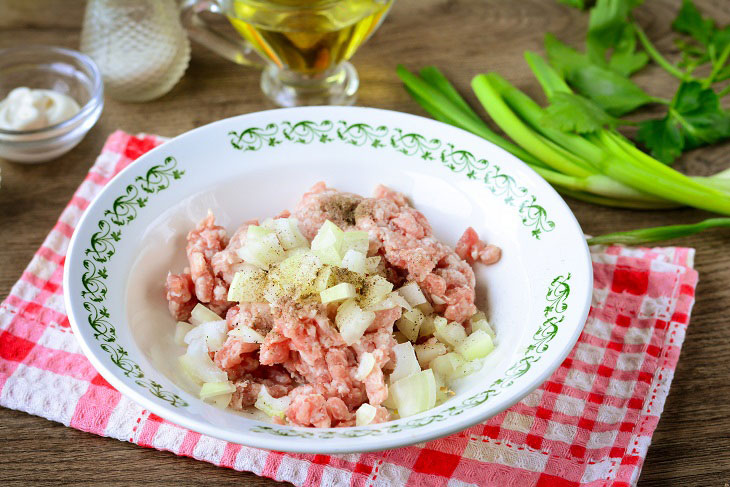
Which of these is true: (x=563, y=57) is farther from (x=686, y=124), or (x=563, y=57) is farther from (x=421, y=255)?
(x=421, y=255)

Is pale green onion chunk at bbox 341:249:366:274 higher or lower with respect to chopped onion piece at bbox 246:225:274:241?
higher

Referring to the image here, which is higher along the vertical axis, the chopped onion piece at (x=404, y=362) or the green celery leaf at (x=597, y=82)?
the green celery leaf at (x=597, y=82)

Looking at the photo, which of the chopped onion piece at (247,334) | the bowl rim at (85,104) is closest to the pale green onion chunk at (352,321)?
the chopped onion piece at (247,334)

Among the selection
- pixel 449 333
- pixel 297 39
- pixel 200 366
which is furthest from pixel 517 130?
pixel 200 366

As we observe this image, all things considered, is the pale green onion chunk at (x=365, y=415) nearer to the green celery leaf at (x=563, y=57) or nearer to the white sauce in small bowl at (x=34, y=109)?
the white sauce in small bowl at (x=34, y=109)

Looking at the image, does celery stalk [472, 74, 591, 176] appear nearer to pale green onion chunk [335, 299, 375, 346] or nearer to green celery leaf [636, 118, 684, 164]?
green celery leaf [636, 118, 684, 164]

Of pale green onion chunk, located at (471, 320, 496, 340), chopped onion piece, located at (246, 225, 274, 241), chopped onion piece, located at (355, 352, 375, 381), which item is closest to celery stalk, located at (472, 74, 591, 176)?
pale green onion chunk, located at (471, 320, 496, 340)

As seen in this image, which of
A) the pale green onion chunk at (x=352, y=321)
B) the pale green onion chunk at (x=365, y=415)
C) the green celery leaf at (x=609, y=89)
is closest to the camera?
the pale green onion chunk at (x=365, y=415)

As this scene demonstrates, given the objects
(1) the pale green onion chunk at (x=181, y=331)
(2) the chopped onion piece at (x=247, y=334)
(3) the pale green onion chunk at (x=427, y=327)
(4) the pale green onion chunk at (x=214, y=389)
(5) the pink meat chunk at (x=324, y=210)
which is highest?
(5) the pink meat chunk at (x=324, y=210)
